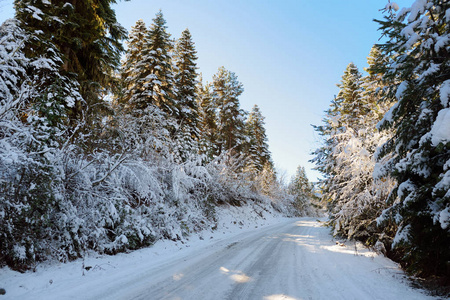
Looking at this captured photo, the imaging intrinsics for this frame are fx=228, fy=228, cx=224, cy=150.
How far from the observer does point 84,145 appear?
259 inches

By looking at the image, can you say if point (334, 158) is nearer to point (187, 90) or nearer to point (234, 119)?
point (187, 90)

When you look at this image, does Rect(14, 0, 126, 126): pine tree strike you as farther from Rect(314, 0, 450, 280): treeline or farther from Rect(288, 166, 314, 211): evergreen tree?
Rect(288, 166, 314, 211): evergreen tree

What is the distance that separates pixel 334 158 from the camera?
10664mm

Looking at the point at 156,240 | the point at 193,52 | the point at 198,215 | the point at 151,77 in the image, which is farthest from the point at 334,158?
the point at 193,52

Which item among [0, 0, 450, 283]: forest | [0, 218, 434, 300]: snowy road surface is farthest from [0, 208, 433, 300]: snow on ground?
[0, 0, 450, 283]: forest

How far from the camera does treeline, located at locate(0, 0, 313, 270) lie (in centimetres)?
446

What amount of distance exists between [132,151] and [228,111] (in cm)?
1878

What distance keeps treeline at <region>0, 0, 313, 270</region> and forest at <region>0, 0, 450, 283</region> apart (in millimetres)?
38

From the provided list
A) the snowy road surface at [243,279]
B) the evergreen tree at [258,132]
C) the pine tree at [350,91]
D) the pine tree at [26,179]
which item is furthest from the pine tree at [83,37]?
the evergreen tree at [258,132]

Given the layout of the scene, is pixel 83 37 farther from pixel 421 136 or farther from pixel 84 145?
pixel 421 136

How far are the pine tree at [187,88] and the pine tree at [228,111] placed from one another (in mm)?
6720

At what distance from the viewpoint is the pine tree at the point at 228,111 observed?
2528cm

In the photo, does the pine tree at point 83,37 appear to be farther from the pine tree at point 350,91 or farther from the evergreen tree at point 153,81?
the pine tree at point 350,91

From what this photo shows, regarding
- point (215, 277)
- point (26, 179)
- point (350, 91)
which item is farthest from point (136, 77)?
point (350, 91)
